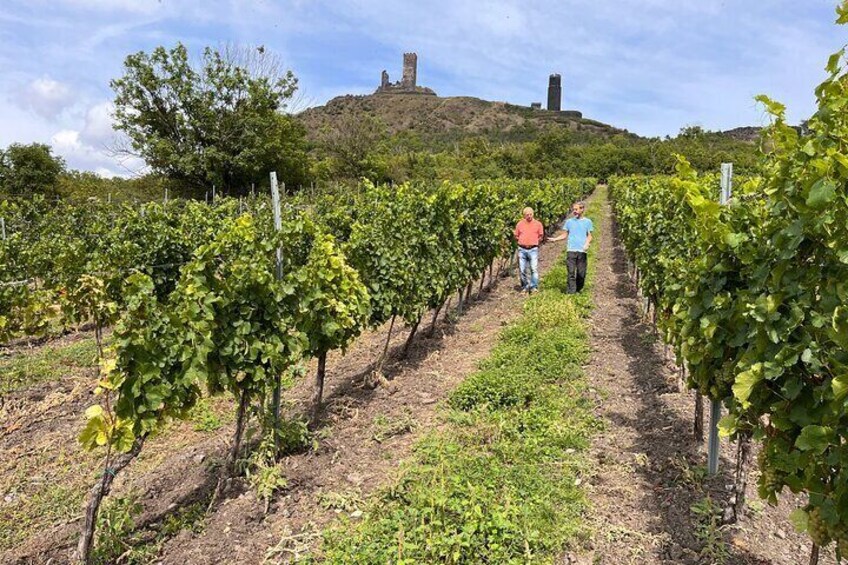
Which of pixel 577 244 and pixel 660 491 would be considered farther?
pixel 577 244

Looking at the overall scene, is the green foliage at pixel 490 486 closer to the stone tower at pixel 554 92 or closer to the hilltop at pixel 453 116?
the hilltop at pixel 453 116

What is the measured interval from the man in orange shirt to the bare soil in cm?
304

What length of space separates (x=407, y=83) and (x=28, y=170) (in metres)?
126

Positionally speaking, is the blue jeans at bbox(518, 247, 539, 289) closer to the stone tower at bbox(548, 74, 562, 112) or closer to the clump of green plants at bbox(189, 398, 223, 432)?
the clump of green plants at bbox(189, 398, 223, 432)

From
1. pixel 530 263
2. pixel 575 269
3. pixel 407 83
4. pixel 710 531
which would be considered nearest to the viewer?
pixel 710 531

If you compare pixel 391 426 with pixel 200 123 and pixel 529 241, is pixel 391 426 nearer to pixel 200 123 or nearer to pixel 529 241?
pixel 529 241

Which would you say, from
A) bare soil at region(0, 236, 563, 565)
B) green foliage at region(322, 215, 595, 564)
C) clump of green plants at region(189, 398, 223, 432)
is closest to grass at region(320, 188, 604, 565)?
green foliage at region(322, 215, 595, 564)

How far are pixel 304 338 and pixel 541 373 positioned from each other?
9.98ft

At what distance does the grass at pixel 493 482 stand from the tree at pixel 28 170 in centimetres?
3650

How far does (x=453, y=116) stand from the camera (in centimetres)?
11319

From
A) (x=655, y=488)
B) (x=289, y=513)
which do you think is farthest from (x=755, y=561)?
(x=289, y=513)

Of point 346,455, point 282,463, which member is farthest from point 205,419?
point 346,455

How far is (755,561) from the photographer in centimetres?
339

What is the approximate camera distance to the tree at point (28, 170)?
33.7 m
